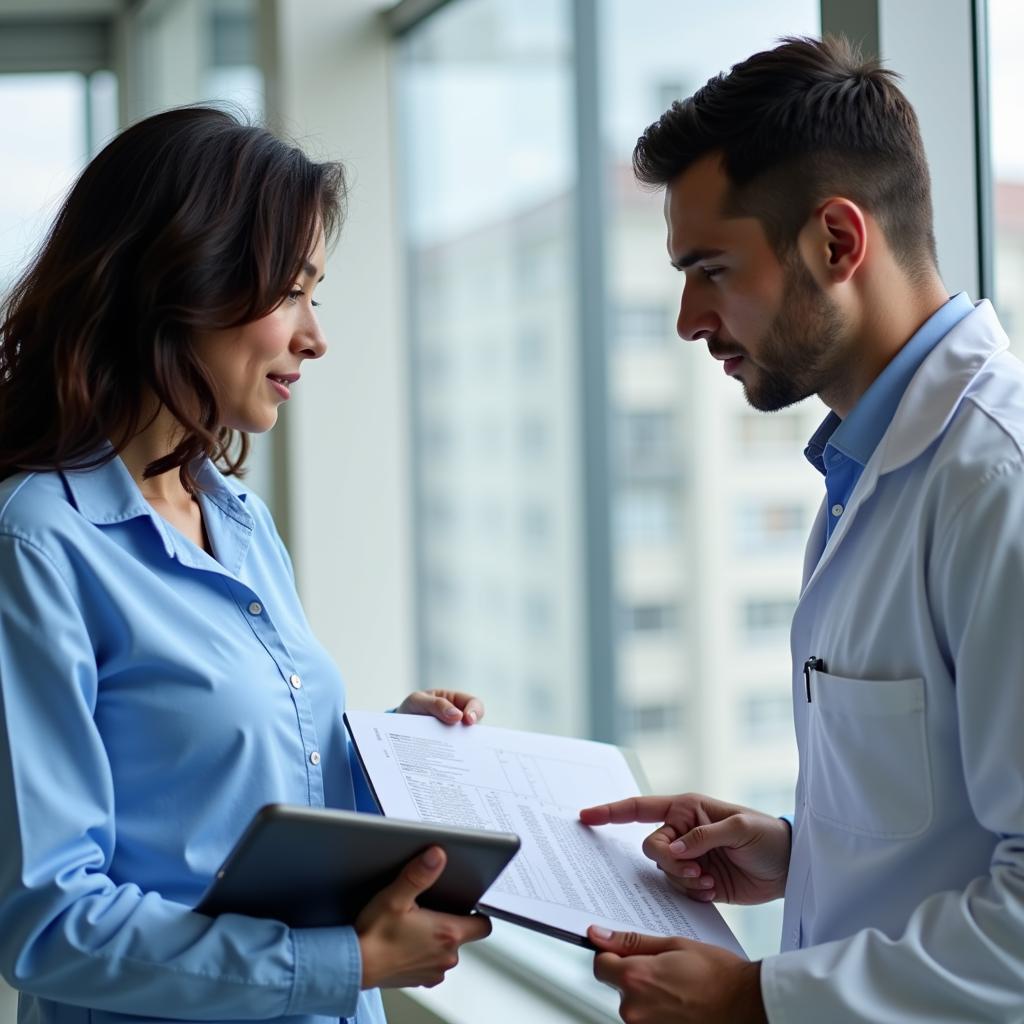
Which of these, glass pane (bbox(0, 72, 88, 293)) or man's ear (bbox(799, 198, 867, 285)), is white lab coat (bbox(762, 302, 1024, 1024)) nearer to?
man's ear (bbox(799, 198, 867, 285))

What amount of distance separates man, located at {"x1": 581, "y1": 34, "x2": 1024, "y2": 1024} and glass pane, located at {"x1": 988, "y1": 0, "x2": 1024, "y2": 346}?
400 millimetres

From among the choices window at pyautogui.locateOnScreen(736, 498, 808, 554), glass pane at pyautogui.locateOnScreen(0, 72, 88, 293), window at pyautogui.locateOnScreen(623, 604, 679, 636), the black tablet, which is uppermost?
glass pane at pyautogui.locateOnScreen(0, 72, 88, 293)

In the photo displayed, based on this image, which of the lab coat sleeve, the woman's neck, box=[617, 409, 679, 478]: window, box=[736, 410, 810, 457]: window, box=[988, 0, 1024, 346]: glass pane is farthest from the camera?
box=[617, 409, 679, 478]: window

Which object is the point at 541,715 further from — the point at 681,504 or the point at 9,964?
the point at 9,964

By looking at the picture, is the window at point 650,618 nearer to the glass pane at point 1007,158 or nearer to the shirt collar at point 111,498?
the glass pane at point 1007,158

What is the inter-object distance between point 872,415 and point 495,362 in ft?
7.58

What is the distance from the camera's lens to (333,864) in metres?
1.08

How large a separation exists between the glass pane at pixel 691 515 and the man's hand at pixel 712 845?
162cm

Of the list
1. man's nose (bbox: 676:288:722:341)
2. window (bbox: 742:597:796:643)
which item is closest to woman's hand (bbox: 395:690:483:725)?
man's nose (bbox: 676:288:722:341)

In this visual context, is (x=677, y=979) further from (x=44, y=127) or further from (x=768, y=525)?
→ (x=44, y=127)

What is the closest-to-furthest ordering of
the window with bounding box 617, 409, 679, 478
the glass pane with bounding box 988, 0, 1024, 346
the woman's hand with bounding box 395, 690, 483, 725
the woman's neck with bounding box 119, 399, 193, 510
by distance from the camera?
the woman's neck with bounding box 119, 399, 193, 510 < the woman's hand with bounding box 395, 690, 483, 725 < the glass pane with bounding box 988, 0, 1024, 346 < the window with bounding box 617, 409, 679, 478

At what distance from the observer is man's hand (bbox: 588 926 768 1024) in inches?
42.6

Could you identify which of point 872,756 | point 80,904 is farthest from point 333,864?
point 872,756

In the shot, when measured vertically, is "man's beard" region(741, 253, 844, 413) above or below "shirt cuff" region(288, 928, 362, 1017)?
above
